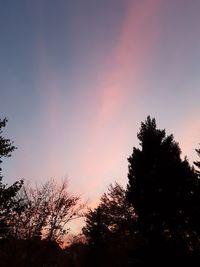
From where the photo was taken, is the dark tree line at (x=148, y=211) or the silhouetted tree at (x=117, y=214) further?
the silhouetted tree at (x=117, y=214)

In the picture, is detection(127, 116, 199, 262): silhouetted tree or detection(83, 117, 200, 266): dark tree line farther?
detection(127, 116, 199, 262): silhouetted tree

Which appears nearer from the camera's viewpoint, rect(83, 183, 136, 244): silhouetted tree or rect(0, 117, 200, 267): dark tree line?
rect(0, 117, 200, 267): dark tree line

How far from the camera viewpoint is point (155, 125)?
2741 centimetres

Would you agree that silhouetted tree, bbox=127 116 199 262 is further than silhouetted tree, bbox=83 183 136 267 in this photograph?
No

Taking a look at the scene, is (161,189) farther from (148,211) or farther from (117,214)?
(117,214)

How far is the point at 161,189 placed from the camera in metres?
23.3

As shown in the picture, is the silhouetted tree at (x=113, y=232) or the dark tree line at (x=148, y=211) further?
the silhouetted tree at (x=113, y=232)

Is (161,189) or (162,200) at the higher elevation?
(161,189)

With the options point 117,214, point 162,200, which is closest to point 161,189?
point 162,200

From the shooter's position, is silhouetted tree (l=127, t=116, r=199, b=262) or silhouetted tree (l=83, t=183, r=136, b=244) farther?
silhouetted tree (l=83, t=183, r=136, b=244)

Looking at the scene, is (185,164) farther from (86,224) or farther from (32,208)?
(86,224)

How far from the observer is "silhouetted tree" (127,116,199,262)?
22.0 m

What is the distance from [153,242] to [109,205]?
484 inches

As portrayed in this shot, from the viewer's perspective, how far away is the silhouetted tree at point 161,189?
2202 centimetres
